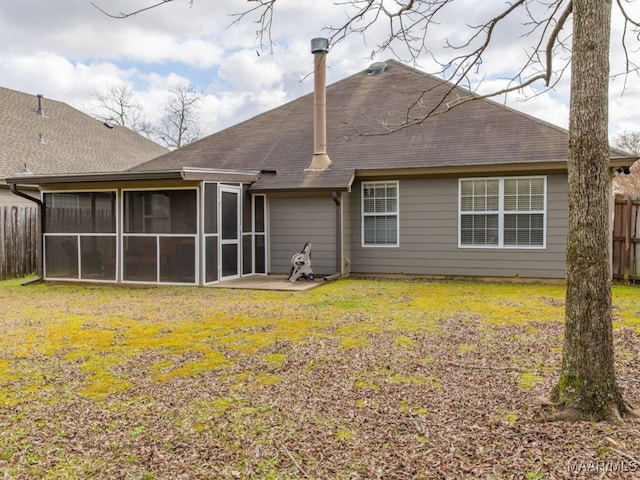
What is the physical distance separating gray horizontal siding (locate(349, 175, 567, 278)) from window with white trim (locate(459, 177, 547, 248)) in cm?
13

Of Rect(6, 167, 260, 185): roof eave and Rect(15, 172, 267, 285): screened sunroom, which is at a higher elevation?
Rect(6, 167, 260, 185): roof eave

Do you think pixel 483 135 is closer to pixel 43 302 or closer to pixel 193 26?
pixel 193 26

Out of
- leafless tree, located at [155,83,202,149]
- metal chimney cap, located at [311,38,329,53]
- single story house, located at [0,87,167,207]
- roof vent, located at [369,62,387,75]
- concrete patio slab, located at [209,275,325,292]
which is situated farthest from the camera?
leafless tree, located at [155,83,202,149]

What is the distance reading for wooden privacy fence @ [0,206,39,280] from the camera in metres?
11.6

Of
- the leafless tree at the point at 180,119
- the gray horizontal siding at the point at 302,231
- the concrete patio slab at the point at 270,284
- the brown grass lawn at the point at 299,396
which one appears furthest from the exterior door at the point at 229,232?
the leafless tree at the point at 180,119

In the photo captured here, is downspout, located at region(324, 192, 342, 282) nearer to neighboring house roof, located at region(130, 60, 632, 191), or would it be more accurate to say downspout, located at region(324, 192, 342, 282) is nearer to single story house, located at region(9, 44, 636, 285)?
single story house, located at region(9, 44, 636, 285)

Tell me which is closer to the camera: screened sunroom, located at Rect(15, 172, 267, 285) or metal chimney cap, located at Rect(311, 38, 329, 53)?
screened sunroom, located at Rect(15, 172, 267, 285)

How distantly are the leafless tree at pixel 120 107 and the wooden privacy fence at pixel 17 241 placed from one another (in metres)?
22.4

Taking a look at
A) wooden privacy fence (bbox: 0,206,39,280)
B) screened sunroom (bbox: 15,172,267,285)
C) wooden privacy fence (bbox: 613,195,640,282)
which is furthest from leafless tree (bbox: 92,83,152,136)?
wooden privacy fence (bbox: 613,195,640,282)

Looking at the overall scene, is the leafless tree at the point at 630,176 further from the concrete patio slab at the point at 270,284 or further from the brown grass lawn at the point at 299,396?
the brown grass lawn at the point at 299,396

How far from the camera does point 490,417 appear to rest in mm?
3268

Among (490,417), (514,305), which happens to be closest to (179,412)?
(490,417)

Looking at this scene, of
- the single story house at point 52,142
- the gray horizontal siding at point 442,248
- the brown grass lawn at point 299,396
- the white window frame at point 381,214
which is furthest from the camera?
the single story house at point 52,142

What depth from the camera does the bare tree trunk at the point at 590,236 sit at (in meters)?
3.11
